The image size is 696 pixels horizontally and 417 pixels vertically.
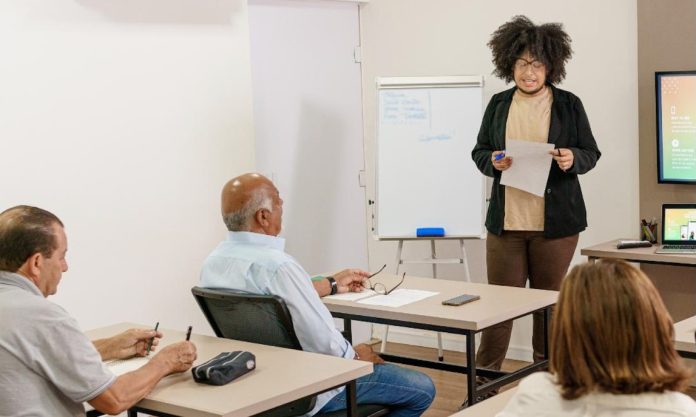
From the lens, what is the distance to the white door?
5.69m

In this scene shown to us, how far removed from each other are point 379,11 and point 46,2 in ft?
8.04

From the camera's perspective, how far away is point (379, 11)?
20.6 ft

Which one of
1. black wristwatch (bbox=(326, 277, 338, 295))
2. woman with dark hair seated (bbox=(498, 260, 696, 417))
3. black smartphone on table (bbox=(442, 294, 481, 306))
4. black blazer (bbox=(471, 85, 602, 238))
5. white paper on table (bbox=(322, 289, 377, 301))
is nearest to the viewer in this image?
woman with dark hair seated (bbox=(498, 260, 696, 417))

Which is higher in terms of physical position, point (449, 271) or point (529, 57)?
point (529, 57)

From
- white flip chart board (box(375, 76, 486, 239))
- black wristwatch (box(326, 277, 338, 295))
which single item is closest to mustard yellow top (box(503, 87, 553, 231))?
white flip chart board (box(375, 76, 486, 239))

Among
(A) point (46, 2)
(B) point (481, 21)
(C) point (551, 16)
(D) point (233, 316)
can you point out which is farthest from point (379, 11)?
(D) point (233, 316)

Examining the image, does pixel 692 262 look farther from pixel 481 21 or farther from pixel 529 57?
pixel 481 21

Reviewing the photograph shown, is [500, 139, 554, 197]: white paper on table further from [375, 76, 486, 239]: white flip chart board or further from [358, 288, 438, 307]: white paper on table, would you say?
[358, 288, 438, 307]: white paper on table

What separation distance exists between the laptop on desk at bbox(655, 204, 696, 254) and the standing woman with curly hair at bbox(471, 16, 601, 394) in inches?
20.4

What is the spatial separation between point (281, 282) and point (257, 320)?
164 mm

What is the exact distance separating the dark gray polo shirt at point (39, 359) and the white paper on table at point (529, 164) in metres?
2.69

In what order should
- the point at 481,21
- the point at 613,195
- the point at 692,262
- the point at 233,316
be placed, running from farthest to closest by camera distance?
the point at 481,21 → the point at 613,195 → the point at 692,262 → the point at 233,316

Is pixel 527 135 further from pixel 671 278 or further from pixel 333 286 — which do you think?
pixel 333 286

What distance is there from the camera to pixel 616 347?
1647 mm
